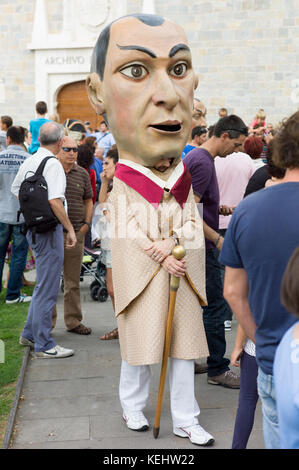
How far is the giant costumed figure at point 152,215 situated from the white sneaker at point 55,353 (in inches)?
60.0

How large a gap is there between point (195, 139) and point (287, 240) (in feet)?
16.8

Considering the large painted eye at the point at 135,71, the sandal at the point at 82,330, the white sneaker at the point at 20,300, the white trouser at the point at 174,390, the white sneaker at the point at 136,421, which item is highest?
the large painted eye at the point at 135,71

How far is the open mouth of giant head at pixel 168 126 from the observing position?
3.92m

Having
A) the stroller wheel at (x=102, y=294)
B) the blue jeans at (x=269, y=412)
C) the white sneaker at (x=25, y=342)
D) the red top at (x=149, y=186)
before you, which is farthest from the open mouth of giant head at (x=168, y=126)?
the stroller wheel at (x=102, y=294)

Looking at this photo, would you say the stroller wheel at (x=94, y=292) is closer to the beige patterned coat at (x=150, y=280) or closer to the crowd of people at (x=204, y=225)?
the crowd of people at (x=204, y=225)

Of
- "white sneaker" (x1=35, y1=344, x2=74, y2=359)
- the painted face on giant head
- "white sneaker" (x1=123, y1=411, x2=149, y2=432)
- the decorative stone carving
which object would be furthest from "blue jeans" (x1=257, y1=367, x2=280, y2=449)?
the decorative stone carving

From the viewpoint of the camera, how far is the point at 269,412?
99.3 inches

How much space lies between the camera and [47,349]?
17.9 feet

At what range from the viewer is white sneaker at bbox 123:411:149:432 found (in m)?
3.99

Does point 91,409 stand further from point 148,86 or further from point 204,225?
point 148,86

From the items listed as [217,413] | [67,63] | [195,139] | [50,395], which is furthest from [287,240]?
[67,63]

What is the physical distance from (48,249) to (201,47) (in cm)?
1255

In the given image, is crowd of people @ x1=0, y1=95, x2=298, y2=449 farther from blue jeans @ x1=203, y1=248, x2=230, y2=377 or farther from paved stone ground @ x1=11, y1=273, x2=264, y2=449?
paved stone ground @ x1=11, y1=273, x2=264, y2=449

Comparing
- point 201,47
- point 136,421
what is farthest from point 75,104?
point 136,421
